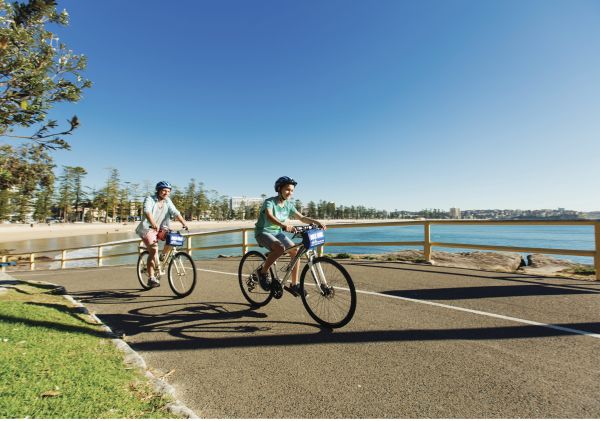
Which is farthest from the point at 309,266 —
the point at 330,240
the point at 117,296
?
the point at 330,240

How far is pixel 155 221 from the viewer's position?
6207mm

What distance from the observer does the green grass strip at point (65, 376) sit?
1.90 metres

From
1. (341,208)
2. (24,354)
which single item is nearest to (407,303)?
(24,354)

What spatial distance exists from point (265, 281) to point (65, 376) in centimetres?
279

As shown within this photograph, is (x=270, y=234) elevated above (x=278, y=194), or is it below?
Answer: below

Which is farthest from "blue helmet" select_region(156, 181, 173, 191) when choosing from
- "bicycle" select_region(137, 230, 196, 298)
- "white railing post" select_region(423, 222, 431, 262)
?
"white railing post" select_region(423, 222, 431, 262)

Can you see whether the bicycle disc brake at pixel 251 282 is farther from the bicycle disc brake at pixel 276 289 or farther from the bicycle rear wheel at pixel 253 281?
the bicycle disc brake at pixel 276 289

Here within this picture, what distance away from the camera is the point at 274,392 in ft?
7.73

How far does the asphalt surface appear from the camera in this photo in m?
2.18

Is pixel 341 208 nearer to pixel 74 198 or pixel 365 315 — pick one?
pixel 74 198

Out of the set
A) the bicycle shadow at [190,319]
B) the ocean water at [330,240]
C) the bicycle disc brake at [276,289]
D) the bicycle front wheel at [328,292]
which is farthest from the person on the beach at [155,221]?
the ocean water at [330,240]

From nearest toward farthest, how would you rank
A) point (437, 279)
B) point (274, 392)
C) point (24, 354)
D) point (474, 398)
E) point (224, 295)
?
point (474, 398), point (274, 392), point (24, 354), point (224, 295), point (437, 279)

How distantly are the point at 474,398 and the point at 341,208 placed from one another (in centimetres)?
19288

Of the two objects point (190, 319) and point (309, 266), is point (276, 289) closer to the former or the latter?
point (309, 266)
